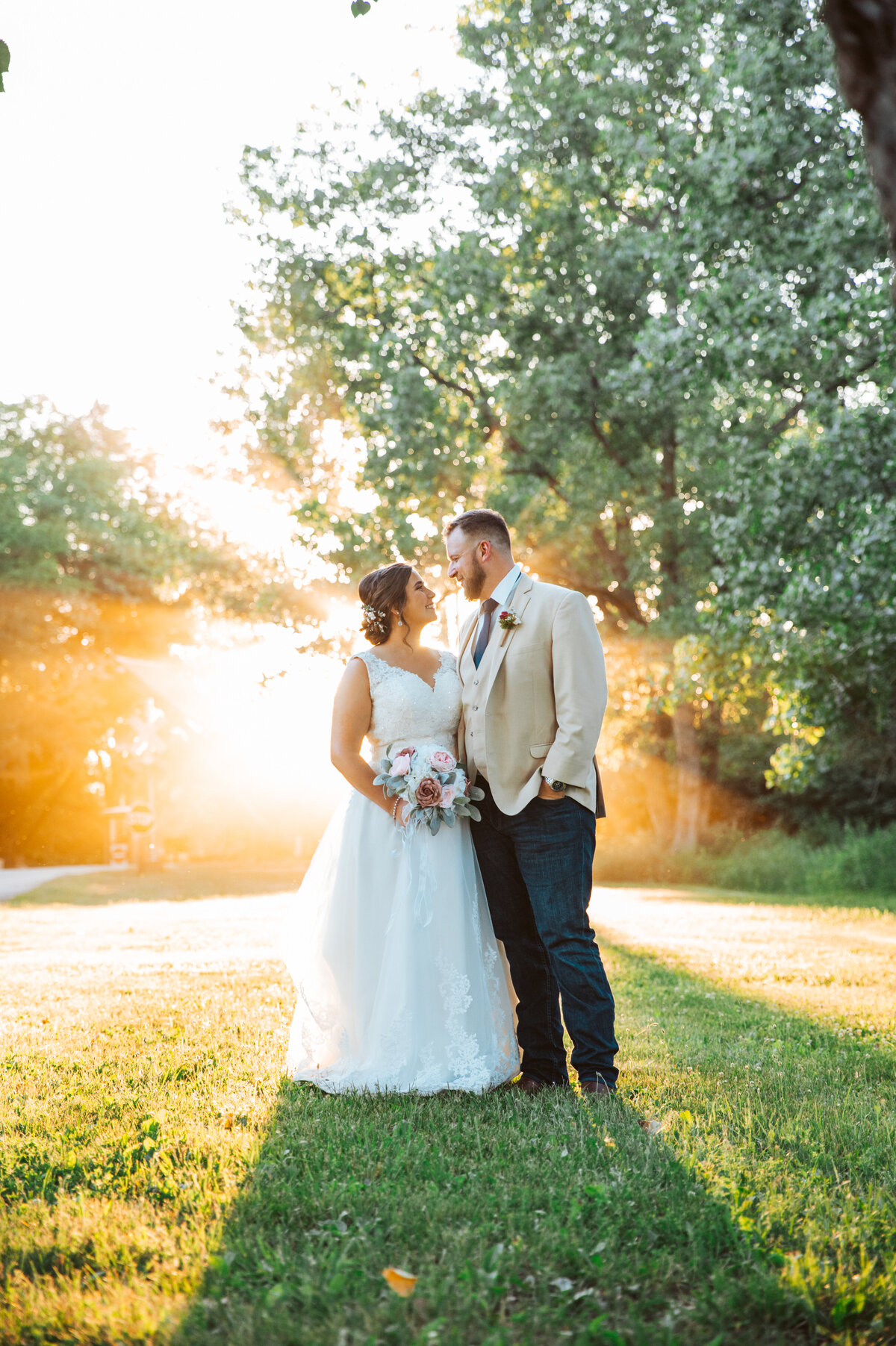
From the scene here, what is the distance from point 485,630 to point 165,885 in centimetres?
1855

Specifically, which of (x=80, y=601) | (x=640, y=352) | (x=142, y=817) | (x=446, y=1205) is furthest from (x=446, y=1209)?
(x=80, y=601)

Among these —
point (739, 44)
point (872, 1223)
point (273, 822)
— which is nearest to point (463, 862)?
point (872, 1223)

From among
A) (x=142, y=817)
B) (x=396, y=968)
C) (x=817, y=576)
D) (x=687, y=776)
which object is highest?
(x=817, y=576)

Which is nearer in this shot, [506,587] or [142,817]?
[506,587]

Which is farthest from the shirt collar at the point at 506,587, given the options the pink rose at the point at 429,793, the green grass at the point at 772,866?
the green grass at the point at 772,866

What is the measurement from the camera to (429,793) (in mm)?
4605

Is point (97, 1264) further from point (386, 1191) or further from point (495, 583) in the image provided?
point (495, 583)

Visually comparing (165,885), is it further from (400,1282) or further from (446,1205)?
(400,1282)

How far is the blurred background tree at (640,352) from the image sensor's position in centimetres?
1242

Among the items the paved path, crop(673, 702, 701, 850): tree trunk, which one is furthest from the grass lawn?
crop(673, 702, 701, 850): tree trunk

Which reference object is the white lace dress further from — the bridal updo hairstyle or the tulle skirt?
the bridal updo hairstyle

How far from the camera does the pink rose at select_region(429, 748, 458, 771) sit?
4727 mm

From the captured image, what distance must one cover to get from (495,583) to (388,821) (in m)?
1.25

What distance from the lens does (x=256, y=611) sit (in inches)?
1040
